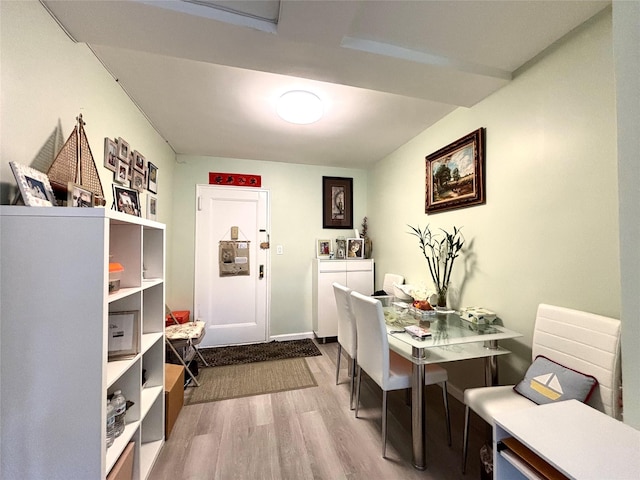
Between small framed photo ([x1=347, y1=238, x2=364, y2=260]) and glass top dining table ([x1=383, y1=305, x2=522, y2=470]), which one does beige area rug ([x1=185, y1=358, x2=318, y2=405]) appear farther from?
small framed photo ([x1=347, y1=238, x2=364, y2=260])

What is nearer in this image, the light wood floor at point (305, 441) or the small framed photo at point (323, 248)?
the light wood floor at point (305, 441)

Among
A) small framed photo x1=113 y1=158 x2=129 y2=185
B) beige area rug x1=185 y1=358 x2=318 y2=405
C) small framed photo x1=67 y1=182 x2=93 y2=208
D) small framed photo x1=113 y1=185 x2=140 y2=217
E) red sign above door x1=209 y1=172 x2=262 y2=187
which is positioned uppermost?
red sign above door x1=209 y1=172 x2=262 y2=187

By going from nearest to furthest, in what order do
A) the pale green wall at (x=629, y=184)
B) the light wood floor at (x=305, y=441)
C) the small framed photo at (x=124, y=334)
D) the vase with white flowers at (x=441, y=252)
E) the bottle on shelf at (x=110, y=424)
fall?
the pale green wall at (x=629, y=184) → the bottle on shelf at (x=110, y=424) → the small framed photo at (x=124, y=334) → the light wood floor at (x=305, y=441) → the vase with white flowers at (x=441, y=252)

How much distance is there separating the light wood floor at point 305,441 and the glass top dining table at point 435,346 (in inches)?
8.5

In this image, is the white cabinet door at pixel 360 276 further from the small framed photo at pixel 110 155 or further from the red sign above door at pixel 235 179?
the small framed photo at pixel 110 155

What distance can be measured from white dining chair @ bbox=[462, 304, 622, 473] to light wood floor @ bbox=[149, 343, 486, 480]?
1.05 feet

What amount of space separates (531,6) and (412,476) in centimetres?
244

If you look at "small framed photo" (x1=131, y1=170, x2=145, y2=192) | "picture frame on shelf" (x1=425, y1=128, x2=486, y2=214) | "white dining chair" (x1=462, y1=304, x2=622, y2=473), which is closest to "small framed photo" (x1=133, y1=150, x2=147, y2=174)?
"small framed photo" (x1=131, y1=170, x2=145, y2=192)

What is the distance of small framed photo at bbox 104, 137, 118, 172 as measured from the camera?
1579 millimetres

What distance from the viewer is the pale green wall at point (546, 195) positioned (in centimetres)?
121

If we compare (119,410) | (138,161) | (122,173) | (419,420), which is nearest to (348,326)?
(419,420)

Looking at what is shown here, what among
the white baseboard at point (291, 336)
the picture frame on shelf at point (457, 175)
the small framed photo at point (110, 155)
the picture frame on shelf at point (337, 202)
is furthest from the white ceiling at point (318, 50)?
the white baseboard at point (291, 336)

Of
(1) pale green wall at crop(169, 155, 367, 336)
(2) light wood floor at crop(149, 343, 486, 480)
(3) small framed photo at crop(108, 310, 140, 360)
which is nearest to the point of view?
(3) small framed photo at crop(108, 310, 140, 360)

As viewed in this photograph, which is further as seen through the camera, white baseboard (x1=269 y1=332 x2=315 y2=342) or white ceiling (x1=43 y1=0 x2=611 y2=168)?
white baseboard (x1=269 y1=332 x2=315 y2=342)
